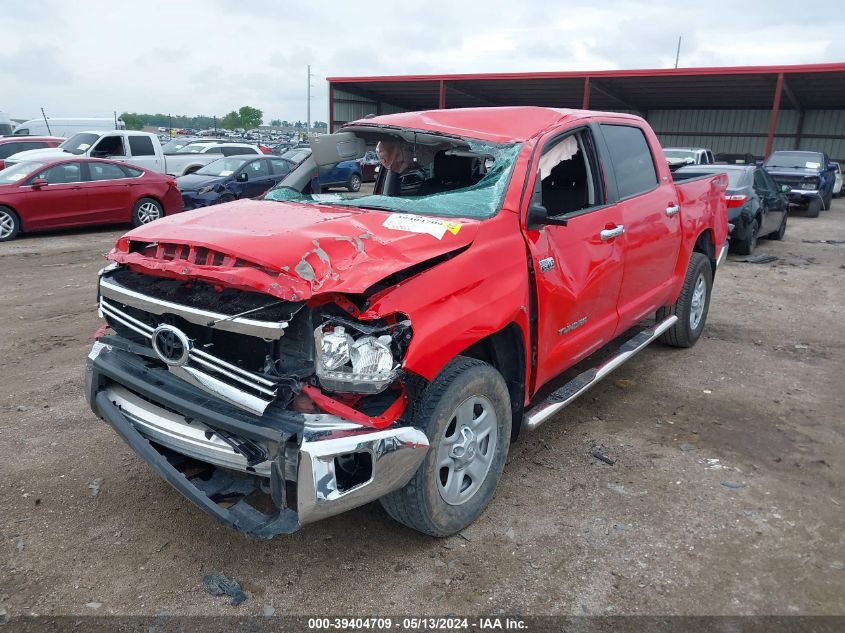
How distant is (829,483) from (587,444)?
1309mm

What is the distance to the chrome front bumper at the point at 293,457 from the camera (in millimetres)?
2365

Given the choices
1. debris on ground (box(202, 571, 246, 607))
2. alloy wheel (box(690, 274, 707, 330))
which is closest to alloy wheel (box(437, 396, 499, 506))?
debris on ground (box(202, 571, 246, 607))

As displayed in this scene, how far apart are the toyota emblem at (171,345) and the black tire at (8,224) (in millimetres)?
10314

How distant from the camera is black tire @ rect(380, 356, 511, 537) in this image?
2668 mm

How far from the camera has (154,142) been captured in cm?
1566

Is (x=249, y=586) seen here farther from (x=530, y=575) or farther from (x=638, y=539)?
(x=638, y=539)

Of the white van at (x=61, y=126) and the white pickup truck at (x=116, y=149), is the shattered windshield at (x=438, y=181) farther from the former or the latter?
the white van at (x=61, y=126)

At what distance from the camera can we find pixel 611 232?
12.7 ft

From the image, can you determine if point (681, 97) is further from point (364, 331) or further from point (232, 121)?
point (232, 121)

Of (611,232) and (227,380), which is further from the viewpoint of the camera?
(611,232)

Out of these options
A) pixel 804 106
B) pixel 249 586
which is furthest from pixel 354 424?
pixel 804 106

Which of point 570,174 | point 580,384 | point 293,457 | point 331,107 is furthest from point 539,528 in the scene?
point 331,107

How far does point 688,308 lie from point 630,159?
1659 mm

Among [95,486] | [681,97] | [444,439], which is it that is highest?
[681,97]
